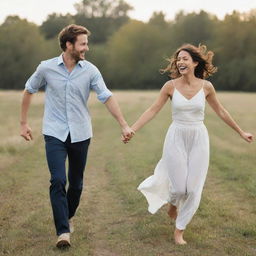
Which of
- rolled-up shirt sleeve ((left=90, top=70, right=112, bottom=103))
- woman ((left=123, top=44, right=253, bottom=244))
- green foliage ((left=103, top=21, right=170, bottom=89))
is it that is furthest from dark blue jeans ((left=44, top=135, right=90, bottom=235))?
green foliage ((left=103, top=21, right=170, bottom=89))

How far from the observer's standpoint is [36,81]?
20.9ft

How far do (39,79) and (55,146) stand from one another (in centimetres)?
78

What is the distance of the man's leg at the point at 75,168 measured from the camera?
638cm

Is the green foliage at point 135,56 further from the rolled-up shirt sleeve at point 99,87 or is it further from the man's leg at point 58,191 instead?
the man's leg at point 58,191

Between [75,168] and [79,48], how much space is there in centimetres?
137

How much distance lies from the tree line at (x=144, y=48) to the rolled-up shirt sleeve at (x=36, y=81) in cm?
7431

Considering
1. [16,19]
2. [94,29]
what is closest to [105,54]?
[16,19]

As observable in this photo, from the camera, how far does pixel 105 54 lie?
90.6 metres

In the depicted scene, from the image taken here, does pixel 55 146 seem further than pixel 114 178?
No

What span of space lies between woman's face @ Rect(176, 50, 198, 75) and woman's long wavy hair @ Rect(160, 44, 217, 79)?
0.14ft

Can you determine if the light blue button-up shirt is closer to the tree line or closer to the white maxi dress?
the white maxi dress

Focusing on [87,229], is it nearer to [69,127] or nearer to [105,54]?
[69,127]

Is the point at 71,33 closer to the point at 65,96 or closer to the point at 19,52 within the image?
the point at 65,96

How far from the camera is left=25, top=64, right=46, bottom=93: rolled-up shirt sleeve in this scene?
6.30 meters
